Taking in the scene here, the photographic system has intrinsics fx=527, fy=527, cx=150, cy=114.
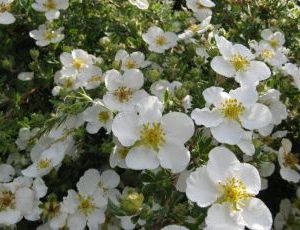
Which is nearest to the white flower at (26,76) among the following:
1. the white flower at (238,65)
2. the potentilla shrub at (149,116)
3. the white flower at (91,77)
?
the potentilla shrub at (149,116)

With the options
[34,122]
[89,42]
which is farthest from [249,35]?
[34,122]

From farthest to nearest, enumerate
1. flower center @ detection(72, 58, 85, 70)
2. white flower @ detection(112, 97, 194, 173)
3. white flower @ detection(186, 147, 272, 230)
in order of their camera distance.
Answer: flower center @ detection(72, 58, 85, 70) → white flower @ detection(112, 97, 194, 173) → white flower @ detection(186, 147, 272, 230)

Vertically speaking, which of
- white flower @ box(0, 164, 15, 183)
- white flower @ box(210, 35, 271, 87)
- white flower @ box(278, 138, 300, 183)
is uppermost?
white flower @ box(210, 35, 271, 87)

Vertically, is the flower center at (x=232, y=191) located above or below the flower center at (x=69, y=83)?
above

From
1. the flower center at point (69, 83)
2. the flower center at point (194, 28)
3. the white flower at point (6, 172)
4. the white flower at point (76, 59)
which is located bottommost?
the white flower at point (6, 172)

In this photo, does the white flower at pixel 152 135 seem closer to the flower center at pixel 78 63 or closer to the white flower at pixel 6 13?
the flower center at pixel 78 63

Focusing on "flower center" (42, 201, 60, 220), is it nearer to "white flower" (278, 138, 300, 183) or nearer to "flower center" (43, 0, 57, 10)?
"white flower" (278, 138, 300, 183)

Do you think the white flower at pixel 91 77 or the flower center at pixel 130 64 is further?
the flower center at pixel 130 64

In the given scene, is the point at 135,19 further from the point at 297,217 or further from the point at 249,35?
the point at 297,217

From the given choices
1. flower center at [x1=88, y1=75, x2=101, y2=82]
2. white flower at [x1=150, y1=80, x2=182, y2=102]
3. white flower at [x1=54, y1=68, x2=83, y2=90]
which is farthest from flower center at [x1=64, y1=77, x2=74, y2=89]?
white flower at [x1=150, y1=80, x2=182, y2=102]
